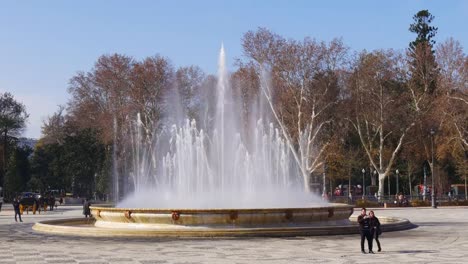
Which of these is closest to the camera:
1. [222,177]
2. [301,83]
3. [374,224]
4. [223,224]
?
[374,224]

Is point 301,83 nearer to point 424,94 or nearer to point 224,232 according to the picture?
point 424,94

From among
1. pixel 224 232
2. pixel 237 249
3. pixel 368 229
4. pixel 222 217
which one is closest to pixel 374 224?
pixel 368 229

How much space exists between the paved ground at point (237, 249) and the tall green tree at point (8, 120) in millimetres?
61338

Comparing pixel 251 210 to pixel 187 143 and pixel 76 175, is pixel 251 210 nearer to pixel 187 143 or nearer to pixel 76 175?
pixel 187 143

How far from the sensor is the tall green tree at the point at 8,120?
270 ft

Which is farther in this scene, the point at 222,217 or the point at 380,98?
the point at 380,98

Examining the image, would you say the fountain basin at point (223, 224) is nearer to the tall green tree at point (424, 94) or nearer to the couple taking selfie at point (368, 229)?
the couple taking selfie at point (368, 229)

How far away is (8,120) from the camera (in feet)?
271

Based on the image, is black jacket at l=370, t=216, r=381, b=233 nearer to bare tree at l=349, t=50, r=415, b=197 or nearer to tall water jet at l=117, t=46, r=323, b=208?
tall water jet at l=117, t=46, r=323, b=208

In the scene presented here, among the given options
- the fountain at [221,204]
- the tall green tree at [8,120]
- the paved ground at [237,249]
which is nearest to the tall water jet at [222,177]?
the fountain at [221,204]

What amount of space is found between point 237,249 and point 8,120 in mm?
69219

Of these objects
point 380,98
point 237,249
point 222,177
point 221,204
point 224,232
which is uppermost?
point 380,98

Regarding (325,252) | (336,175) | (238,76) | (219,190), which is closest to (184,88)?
(238,76)

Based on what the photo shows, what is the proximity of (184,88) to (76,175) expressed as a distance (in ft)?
65.6
